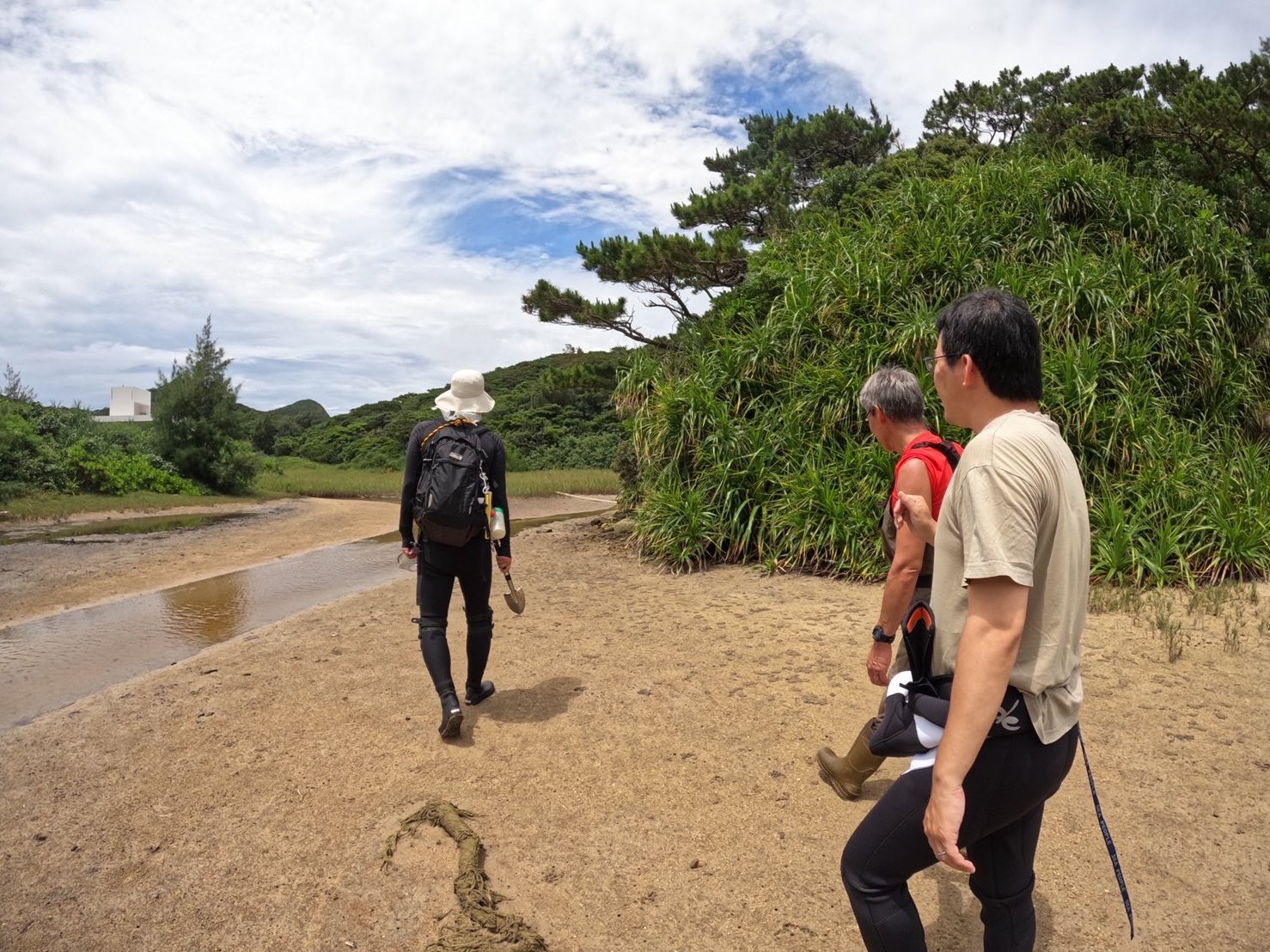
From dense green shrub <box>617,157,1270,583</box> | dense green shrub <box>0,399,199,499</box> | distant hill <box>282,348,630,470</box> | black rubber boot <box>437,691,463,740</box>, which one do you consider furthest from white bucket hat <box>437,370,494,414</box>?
distant hill <box>282,348,630,470</box>

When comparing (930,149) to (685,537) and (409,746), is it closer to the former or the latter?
(685,537)

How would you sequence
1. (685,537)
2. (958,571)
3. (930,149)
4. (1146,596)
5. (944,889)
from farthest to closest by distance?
(930,149) → (685,537) → (1146,596) → (944,889) → (958,571)

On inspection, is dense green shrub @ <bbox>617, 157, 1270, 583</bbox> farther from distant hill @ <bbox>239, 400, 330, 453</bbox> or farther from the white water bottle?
distant hill @ <bbox>239, 400, 330, 453</bbox>

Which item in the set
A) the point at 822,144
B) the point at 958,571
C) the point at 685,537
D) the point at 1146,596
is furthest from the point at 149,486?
the point at 958,571

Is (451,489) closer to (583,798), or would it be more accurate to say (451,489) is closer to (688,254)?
(583,798)

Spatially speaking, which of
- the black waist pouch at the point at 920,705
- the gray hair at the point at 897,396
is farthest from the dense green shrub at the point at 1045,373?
the black waist pouch at the point at 920,705

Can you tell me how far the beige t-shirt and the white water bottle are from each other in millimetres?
2837

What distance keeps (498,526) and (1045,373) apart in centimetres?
583

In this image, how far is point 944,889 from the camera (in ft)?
9.33

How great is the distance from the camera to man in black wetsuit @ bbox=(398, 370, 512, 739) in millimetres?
4133

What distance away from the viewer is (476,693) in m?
4.66

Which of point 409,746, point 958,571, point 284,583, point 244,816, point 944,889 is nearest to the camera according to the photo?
point 958,571

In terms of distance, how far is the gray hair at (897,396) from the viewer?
294 cm

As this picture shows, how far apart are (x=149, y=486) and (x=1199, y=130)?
2085 centimetres
